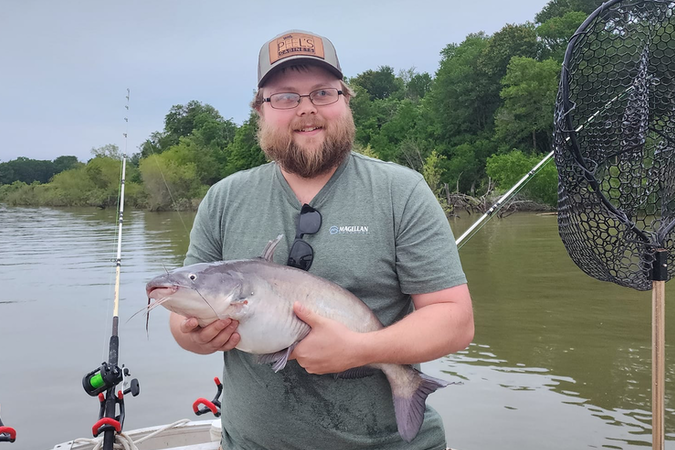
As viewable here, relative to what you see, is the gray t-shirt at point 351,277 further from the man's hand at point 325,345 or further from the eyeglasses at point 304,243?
the man's hand at point 325,345

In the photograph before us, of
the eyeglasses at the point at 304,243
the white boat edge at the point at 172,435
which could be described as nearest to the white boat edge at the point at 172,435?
the white boat edge at the point at 172,435

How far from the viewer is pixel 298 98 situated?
2230mm

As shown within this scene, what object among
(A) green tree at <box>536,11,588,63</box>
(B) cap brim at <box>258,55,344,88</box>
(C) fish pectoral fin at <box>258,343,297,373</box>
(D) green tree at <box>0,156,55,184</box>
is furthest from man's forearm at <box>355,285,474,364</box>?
(D) green tree at <box>0,156,55,184</box>

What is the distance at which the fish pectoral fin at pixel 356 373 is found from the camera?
204 cm

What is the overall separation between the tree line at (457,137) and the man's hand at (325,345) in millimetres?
31498

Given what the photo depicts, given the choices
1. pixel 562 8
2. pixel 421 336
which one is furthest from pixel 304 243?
pixel 562 8

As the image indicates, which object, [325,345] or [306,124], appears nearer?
[325,345]

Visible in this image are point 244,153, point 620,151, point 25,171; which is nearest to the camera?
point 620,151

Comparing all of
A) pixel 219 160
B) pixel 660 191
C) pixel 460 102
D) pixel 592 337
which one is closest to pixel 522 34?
pixel 460 102

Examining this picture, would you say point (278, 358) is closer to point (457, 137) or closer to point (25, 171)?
point (457, 137)

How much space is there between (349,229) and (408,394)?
0.64 meters

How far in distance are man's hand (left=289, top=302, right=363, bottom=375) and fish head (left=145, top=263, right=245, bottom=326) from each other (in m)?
0.22

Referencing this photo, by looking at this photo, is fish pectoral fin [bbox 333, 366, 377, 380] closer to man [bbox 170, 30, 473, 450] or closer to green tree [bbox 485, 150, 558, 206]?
man [bbox 170, 30, 473, 450]

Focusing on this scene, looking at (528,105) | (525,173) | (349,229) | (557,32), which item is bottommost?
(349,229)
